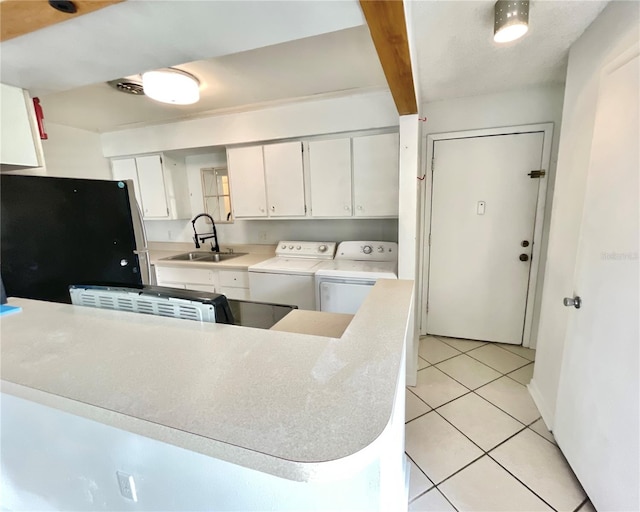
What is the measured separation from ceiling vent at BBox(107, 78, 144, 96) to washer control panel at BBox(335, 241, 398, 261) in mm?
2111

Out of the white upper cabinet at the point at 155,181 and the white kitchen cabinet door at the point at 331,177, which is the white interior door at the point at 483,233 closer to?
the white kitchen cabinet door at the point at 331,177

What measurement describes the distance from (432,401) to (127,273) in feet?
7.72

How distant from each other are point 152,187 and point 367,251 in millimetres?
2644

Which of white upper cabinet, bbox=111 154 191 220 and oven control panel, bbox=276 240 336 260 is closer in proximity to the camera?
oven control panel, bbox=276 240 336 260

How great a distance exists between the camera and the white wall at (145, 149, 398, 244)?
9.62 feet

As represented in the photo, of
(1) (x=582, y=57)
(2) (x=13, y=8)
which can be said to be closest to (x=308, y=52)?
(2) (x=13, y=8)

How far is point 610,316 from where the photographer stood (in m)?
1.22

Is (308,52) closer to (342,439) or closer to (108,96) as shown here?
(108,96)

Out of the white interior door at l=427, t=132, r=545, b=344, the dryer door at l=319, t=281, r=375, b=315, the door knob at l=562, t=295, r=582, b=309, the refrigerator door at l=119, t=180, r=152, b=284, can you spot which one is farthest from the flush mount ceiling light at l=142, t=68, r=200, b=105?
the door knob at l=562, t=295, r=582, b=309

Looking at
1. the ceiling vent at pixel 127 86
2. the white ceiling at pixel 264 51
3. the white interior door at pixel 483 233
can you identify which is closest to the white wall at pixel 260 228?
the white interior door at pixel 483 233

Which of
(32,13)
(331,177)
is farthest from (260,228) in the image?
(32,13)

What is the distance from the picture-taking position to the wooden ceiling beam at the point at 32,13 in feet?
2.84

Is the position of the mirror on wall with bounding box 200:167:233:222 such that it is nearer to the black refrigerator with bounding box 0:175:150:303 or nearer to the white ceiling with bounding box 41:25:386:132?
the white ceiling with bounding box 41:25:386:132

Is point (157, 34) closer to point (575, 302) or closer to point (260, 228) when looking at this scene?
point (575, 302)
